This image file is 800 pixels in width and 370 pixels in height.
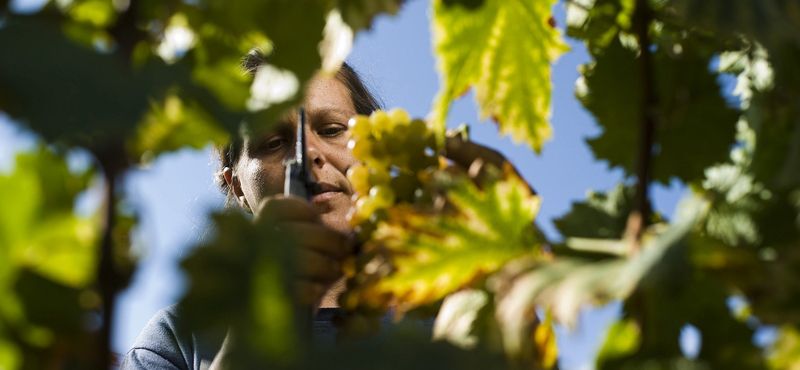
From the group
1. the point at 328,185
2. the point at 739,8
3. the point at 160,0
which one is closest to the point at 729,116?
the point at 739,8

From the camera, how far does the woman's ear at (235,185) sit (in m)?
2.01

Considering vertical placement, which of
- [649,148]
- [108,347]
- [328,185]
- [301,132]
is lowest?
[108,347]

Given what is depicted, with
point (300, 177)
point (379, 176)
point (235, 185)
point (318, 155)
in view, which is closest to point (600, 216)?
point (379, 176)

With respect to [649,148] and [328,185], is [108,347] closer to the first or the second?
[649,148]

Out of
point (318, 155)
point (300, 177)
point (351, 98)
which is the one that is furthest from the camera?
point (351, 98)

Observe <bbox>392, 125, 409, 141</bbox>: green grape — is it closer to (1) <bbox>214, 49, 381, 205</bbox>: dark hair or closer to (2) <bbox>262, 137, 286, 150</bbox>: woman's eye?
(2) <bbox>262, 137, 286, 150</bbox>: woman's eye

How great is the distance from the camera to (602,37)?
1.66ft

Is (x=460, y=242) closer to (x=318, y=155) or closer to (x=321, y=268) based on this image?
(x=321, y=268)

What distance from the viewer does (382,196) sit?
50cm

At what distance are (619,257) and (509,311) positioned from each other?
3.0 inches

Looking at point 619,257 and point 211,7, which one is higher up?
point 211,7

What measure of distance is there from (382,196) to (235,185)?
1619mm

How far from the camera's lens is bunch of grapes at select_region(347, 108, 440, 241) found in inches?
19.9

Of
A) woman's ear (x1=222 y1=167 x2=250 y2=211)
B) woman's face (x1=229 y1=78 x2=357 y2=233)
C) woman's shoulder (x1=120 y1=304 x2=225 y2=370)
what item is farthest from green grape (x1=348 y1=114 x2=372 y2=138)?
woman's ear (x1=222 y1=167 x2=250 y2=211)
